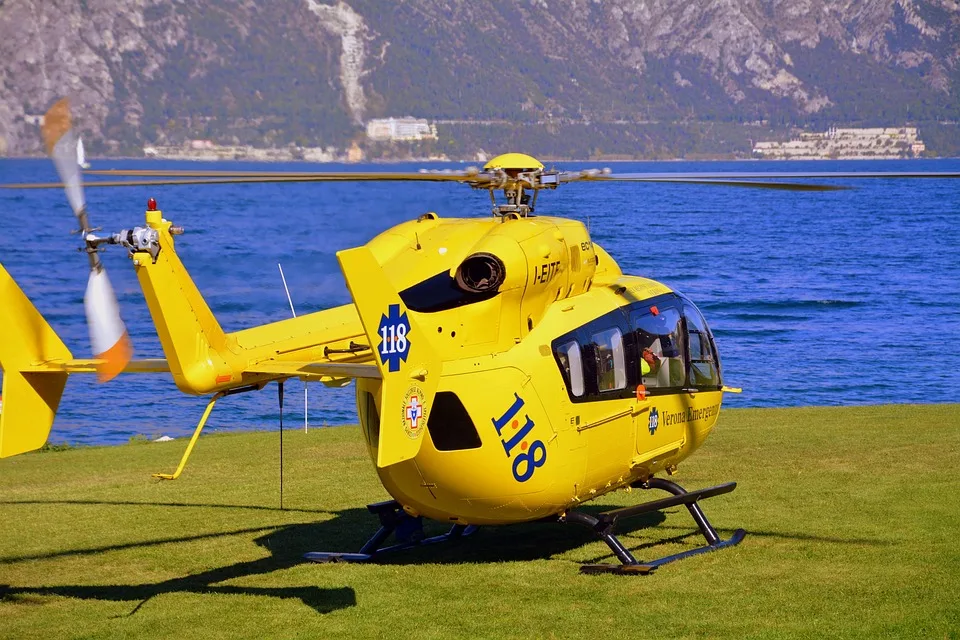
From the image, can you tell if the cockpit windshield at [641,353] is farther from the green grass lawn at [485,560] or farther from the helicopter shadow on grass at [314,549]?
the helicopter shadow on grass at [314,549]

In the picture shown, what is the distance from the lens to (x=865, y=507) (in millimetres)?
14133

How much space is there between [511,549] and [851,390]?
24478mm

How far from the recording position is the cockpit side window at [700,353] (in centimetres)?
1326

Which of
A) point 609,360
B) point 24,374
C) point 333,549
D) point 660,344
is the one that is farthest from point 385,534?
point 24,374

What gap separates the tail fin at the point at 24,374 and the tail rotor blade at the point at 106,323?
1127mm

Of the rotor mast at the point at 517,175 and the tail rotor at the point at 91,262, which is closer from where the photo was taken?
the tail rotor at the point at 91,262

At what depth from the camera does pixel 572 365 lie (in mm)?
11406

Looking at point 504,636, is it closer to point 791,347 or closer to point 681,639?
point 681,639

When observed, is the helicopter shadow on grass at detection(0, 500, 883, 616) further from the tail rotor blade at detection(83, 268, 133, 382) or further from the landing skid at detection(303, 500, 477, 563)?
the tail rotor blade at detection(83, 268, 133, 382)

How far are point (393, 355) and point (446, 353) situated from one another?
1.01 meters

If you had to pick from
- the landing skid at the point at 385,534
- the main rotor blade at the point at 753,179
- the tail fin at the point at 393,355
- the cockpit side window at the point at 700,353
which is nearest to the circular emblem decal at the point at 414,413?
the tail fin at the point at 393,355

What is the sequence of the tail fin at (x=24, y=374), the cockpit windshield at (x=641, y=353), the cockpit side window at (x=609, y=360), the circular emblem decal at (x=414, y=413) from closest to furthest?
1. the circular emblem decal at (x=414, y=413)
2. the tail fin at (x=24, y=374)
3. the cockpit windshield at (x=641, y=353)
4. the cockpit side window at (x=609, y=360)

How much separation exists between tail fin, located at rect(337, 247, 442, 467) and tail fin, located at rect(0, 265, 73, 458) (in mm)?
2800

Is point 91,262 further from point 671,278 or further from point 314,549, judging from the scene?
point 671,278
